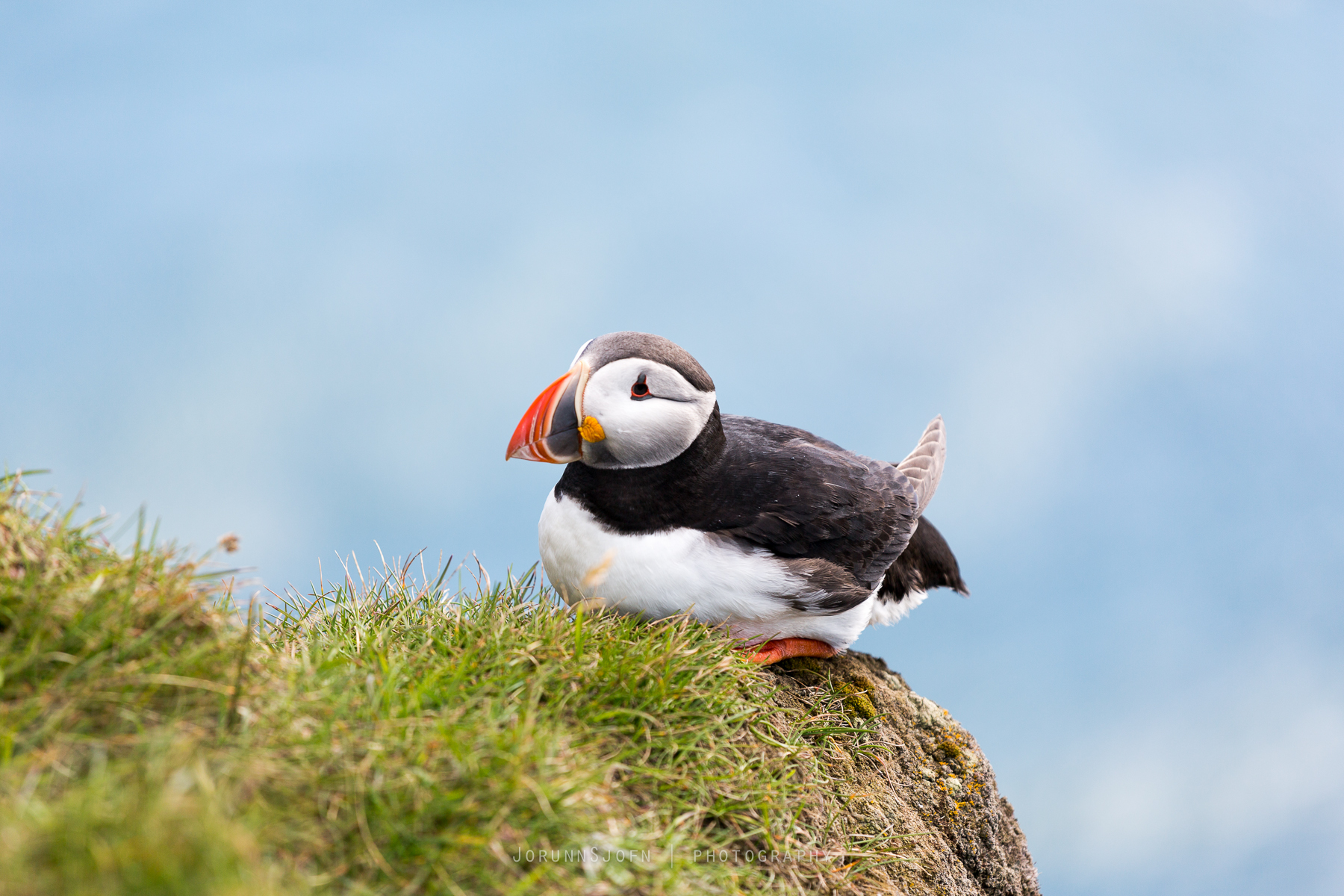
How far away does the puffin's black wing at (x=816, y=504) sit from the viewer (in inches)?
178

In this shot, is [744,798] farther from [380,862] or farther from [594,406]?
[594,406]

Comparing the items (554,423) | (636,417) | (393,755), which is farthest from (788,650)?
(393,755)

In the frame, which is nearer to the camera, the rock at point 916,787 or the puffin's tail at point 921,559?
the rock at point 916,787

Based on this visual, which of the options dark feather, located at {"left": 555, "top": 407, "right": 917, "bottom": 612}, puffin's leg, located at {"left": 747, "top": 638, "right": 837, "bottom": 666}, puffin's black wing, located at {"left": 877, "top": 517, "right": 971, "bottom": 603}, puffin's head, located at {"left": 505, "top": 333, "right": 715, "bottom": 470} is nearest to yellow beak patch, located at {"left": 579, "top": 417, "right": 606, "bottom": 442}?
puffin's head, located at {"left": 505, "top": 333, "right": 715, "bottom": 470}

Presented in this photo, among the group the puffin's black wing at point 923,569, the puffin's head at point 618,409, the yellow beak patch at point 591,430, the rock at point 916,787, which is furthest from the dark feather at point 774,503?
the puffin's black wing at point 923,569

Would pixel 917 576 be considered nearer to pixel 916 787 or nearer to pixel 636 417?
pixel 916 787

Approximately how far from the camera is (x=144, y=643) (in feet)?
9.45

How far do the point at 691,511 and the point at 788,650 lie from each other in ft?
2.86

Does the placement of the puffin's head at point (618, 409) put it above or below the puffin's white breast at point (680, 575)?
above

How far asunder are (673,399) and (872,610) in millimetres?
1943

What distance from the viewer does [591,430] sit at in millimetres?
4223

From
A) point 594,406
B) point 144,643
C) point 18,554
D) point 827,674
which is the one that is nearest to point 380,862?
point 144,643

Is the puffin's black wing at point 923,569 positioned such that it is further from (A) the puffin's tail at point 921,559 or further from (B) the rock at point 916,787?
(B) the rock at point 916,787

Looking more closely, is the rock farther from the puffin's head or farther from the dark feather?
the puffin's head
